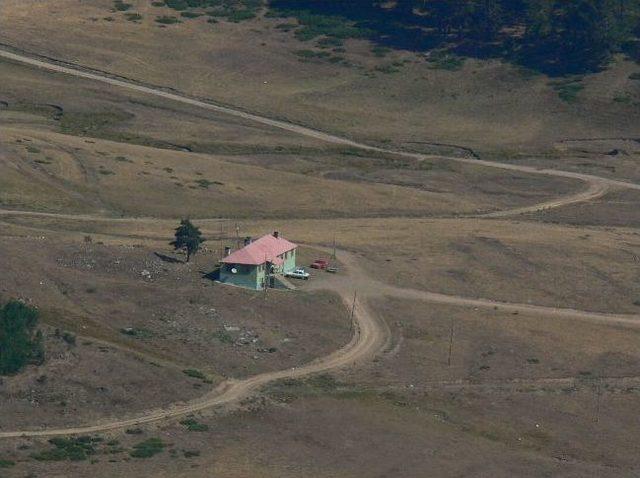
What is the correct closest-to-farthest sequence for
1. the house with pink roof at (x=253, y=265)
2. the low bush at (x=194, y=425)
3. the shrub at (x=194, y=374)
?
the low bush at (x=194, y=425) < the shrub at (x=194, y=374) < the house with pink roof at (x=253, y=265)

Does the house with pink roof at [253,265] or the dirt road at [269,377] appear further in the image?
the house with pink roof at [253,265]

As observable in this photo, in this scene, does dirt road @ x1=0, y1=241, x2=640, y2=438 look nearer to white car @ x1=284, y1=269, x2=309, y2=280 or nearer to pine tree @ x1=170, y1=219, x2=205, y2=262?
white car @ x1=284, y1=269, x2=309, y2=280

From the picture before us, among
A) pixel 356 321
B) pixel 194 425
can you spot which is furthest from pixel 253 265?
pixel 194 425

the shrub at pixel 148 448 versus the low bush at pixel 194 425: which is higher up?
the low bush at pixel 194 425

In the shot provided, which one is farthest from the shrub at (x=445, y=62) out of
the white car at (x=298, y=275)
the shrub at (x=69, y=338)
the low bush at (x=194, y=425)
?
the low bush at (x=194, y=425)

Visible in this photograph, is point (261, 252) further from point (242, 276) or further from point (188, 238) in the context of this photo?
point (188, 238)

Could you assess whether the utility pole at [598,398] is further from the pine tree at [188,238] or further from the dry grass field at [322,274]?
the pine tree at [188,238]
